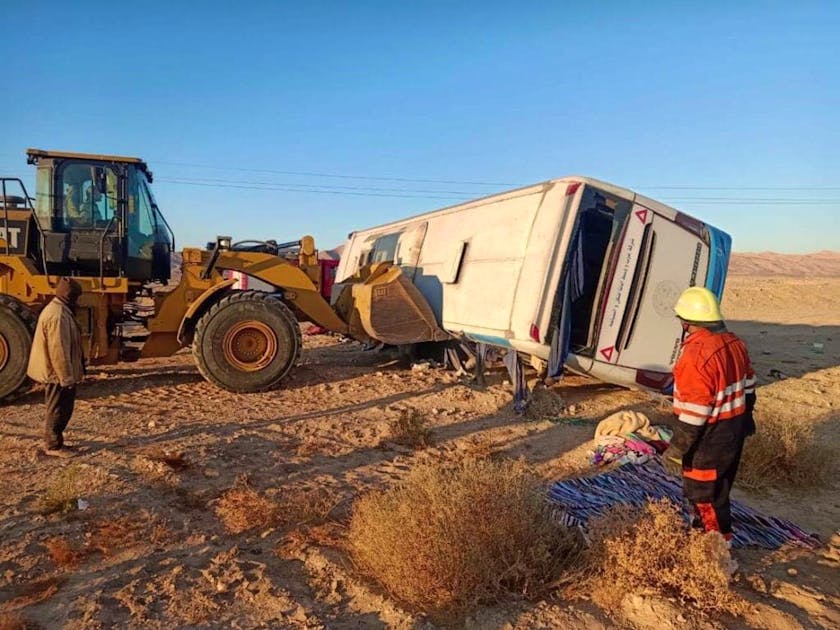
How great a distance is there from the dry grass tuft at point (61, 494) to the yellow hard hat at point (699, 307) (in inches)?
169

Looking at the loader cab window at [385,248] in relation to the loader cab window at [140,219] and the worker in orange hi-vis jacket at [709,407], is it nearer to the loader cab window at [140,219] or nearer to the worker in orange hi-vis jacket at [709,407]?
the loader cab window at [140,219]

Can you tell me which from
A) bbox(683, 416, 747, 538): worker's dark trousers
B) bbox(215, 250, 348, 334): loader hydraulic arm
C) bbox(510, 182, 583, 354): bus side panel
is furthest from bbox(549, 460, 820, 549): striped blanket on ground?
bbox(215, 250, 348, 334): loader hydraulic arm

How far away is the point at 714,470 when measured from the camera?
3.60 metres

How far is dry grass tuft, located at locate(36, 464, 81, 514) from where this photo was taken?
4.17 m

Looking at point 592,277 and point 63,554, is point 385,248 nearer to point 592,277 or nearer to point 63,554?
point 592,277

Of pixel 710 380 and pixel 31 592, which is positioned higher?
pixel 710 380

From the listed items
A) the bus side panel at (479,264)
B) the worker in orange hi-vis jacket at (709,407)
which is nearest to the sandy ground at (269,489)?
the worker in orange hi-vis jacket at (709,407)

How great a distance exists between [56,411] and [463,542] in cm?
407

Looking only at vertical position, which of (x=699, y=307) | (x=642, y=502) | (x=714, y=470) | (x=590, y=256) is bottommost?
(x=642, y=502)

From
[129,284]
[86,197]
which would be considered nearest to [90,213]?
[86,197]

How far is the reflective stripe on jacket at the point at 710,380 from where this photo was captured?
137 inches

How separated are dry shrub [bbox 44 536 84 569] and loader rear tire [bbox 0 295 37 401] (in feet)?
14.0

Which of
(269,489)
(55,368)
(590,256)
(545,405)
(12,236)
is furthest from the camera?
(590,256)

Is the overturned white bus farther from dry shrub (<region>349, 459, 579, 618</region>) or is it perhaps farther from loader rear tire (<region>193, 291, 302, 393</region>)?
dry shrub (<region>349, 459, 579, 618</region>)
